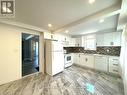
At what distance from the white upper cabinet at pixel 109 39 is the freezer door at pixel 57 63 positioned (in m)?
2.44

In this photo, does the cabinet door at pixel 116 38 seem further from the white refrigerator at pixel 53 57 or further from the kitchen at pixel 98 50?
the white refrigerator at pixel 53 57

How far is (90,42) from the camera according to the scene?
553 centimetres

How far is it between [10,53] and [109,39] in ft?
15.8

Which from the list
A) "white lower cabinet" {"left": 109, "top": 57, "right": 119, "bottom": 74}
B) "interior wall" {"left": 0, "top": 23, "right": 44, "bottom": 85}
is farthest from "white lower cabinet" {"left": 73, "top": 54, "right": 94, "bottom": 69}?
"interior wall" {"left": 0, "top": 23, "right": 44, "bottom": 85}

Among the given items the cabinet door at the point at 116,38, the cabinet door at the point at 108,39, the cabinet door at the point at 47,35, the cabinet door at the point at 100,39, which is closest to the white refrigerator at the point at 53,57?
the cabinet door at the point at 47,35

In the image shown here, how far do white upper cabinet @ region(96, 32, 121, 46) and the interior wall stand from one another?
416 cm

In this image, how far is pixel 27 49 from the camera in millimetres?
6715

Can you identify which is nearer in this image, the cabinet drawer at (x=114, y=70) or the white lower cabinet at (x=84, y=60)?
the cabinet drawer at (x=114, y=70)

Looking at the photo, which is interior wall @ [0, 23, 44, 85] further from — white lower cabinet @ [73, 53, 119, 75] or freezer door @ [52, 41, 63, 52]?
white lower cabinet @ [73, 53, 119, 75]

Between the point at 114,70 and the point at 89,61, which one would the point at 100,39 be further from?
the point at 114,70

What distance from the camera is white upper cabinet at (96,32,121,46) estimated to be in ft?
13.2

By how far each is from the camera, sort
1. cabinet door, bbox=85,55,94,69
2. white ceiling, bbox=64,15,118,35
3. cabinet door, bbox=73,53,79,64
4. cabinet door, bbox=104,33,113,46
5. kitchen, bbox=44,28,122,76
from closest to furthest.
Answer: white ceiling, bbox=64,15,118,35 < kitchen, bbox=44,28,122,76 < cabinet door, bbox=104,33,113,46 < cabinet door, bbox=85,55,94,69 < cabinet door, bbox=73,53,79,64

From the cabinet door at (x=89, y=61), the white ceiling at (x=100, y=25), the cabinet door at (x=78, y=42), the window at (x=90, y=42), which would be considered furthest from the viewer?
the cabinet door at (x=78, y=42)

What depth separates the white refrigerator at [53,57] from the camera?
3.82 meters
